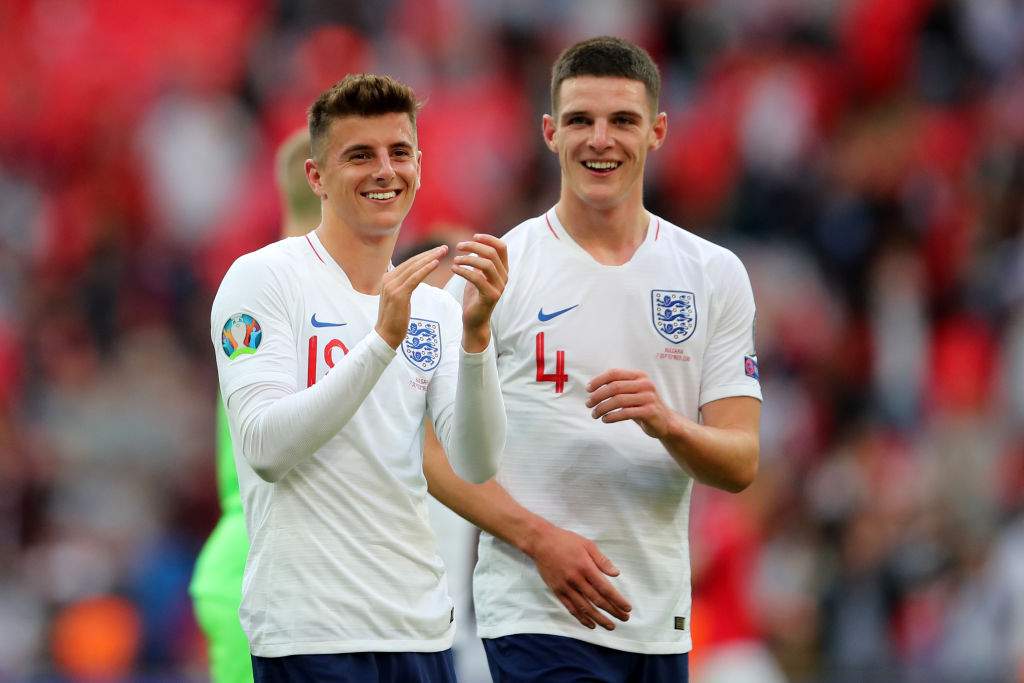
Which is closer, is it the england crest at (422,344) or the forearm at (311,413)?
the forearm at (311,413)

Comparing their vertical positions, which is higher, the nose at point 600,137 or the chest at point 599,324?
the nose at point 600,137

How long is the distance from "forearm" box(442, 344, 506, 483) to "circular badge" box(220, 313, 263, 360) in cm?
47

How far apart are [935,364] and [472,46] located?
3818mm

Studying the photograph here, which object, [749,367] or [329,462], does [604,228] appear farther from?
[329,462]

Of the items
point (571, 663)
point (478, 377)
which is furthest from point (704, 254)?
point (571, 663)

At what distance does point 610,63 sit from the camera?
476 cm

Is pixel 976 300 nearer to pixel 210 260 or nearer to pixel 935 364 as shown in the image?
pixel 935 364

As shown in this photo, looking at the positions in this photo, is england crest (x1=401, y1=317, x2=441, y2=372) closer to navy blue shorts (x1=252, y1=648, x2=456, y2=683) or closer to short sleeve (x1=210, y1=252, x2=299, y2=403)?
short sleeve (x1=210, y1=252, x2=299, y2=403)

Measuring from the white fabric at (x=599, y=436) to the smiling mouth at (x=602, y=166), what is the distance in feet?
0.79

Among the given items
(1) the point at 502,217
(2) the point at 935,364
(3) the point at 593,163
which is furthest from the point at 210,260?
(3) the point at 593,163

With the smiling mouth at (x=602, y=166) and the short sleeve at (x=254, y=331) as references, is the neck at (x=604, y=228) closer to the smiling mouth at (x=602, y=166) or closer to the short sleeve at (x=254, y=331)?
the smiling mouth at (x=602, y=166)

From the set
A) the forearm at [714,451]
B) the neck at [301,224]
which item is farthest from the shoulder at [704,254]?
the neck at [301,224]

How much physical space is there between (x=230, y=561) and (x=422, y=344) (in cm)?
124

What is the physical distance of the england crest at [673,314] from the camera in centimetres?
479
